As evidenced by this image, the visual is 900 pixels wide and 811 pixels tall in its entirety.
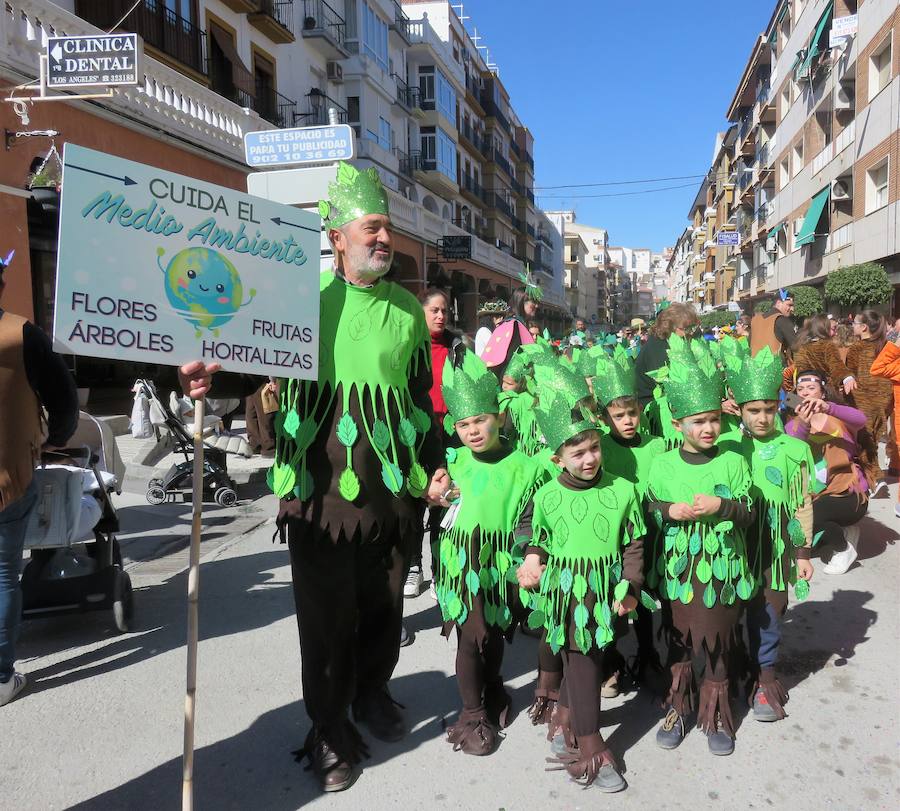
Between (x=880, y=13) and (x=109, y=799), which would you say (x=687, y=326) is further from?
(x=880, y=13)

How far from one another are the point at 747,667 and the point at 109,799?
2664 millimetres

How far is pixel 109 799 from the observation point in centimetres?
262

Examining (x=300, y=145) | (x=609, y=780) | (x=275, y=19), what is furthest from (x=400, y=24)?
(x=609, y=780)

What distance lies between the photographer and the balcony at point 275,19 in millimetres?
17578

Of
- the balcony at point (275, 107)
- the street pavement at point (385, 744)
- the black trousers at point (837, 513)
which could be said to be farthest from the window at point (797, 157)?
the street pavement at point (385, 744)

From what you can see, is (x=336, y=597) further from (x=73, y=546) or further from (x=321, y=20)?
(x=321, y=20)

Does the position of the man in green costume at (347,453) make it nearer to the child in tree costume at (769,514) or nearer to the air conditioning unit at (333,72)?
the child in tree costume at (769,514)

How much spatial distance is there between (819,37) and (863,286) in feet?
44.2

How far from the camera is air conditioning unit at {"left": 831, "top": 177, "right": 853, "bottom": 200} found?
2283 cm

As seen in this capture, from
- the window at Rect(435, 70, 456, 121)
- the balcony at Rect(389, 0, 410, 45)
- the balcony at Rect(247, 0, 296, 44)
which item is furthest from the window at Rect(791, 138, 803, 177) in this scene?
the balcony at Rect(247, 0, 296, 44)

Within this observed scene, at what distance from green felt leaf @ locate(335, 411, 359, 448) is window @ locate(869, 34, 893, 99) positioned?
2197cm

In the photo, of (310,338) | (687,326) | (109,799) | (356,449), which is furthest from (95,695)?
(687,326)

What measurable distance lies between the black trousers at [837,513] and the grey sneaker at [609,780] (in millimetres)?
3149

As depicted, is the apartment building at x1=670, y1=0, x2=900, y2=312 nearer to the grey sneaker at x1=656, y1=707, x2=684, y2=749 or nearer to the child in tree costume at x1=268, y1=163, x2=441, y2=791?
the grey sneaker at x1=656, y1=707, x2=684, y2=749
